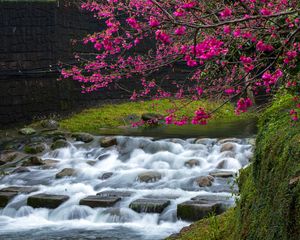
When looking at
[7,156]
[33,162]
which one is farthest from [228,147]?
[7,156]

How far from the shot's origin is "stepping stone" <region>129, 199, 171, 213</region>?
8.17m

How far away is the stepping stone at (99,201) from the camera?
8.56 m

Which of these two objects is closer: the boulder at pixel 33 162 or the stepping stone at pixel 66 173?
the stepping stone at pixel 66 173

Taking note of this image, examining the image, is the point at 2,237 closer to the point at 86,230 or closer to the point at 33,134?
the point at 86,230

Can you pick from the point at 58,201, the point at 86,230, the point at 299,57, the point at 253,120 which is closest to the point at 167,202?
→ the point at 86,230

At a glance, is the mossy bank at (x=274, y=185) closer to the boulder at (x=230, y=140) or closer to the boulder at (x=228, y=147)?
the boulder at (x=228, y=147)

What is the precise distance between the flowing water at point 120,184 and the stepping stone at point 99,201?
8 centimetres

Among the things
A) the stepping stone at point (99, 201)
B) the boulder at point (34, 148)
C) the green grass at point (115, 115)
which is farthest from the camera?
the green grass at point (115, 115)

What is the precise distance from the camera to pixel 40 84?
610 inches

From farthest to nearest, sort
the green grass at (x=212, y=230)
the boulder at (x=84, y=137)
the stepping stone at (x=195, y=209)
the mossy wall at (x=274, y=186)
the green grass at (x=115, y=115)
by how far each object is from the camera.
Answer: the green grass at (x=115, y=115) < the boulder at (x=84, y=137) < the stepping stone at (x=195, y=209) < the green grass at (x=212, y=230) < the mossy wall at (x=274, y=186)

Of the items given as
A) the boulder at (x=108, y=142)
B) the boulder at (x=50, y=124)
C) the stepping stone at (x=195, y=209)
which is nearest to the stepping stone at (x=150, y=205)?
the stepping stone at (x=195, y=209)

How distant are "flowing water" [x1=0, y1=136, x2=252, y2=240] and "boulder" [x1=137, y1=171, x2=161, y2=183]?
0.20 feet

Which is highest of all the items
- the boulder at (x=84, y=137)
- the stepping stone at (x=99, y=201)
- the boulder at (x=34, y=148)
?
the boulder at (x=84, y=137)

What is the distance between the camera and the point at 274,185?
11.5ft
